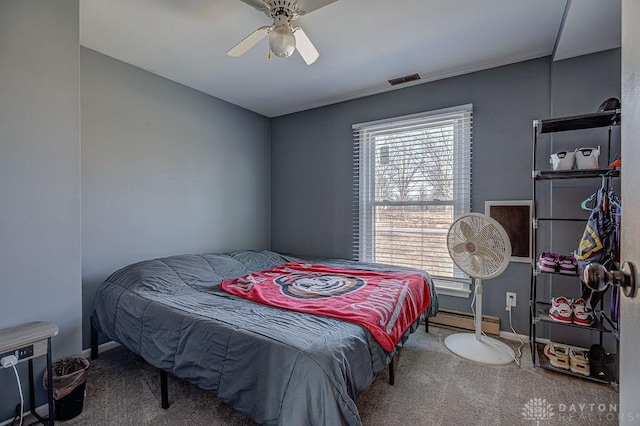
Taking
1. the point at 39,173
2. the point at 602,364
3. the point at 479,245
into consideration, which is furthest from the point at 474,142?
the point at 39,173

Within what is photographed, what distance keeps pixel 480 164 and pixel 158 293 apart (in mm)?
2842

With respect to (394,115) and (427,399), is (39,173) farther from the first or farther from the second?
(394,115)

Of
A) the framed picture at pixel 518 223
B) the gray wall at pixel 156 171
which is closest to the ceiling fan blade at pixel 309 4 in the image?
the gray wall at pixel 156 171

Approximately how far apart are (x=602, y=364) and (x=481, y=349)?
725 mm

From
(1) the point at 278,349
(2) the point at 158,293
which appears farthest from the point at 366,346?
(2) the point at 158,293

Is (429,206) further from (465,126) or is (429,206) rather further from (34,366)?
(34,366)

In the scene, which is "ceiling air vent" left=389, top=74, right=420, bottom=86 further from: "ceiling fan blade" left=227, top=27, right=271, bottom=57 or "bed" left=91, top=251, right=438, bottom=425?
"bed" left=91, top=251, right=438, bottom=425

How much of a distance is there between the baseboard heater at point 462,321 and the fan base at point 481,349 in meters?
0.14

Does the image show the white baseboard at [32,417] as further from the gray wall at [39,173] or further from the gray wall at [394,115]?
the gray wall at [394,115]

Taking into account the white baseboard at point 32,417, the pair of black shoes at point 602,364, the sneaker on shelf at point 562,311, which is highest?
the sneaker on shelf at point 562,311

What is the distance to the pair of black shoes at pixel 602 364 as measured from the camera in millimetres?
1983

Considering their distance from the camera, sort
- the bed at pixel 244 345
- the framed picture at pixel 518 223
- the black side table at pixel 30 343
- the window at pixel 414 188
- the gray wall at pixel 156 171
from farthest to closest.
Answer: the window at pixel 414 188 < the framed picture at pixel 518 223 < the gray wall at pixel 156 171 < the black side table at pixel 30 343 < the bed at pixel 244 345

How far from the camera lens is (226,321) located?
5.25ft

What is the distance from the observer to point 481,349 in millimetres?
2379
